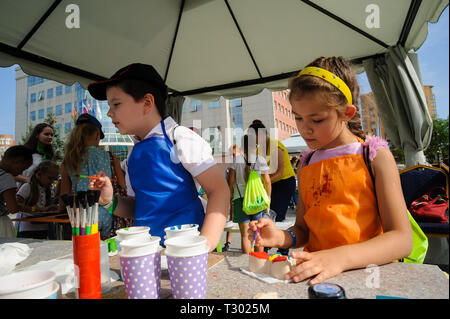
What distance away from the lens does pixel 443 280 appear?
0.82 m

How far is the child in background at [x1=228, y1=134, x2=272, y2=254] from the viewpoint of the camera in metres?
3.59

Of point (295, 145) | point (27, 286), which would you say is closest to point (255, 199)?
point (27, 286)

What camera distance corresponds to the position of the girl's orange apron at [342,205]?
3.62 feet

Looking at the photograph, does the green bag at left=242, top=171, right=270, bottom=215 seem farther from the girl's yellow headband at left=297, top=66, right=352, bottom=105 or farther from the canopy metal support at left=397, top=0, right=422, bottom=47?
the canopy metal support at left=397, top=0, right=422, bottom=47

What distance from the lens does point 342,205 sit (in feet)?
3.70

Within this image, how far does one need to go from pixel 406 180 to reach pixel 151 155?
116 inches

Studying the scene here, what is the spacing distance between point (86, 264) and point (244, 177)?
3457mm

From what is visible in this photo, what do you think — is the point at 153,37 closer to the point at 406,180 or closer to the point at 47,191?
the point at 47,191

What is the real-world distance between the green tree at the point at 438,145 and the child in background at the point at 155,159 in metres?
0.90

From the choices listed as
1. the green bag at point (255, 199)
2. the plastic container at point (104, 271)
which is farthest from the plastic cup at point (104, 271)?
the green bag at point (255, 199)

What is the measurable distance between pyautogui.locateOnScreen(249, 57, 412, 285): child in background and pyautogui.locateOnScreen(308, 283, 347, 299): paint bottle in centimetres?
25

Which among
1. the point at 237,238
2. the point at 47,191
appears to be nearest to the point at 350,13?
the point at 237,238

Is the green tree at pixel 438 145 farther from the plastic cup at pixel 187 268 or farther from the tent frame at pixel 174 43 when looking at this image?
the tent frame at pixel 174 43

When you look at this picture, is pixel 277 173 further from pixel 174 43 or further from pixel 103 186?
pixel 103 186
